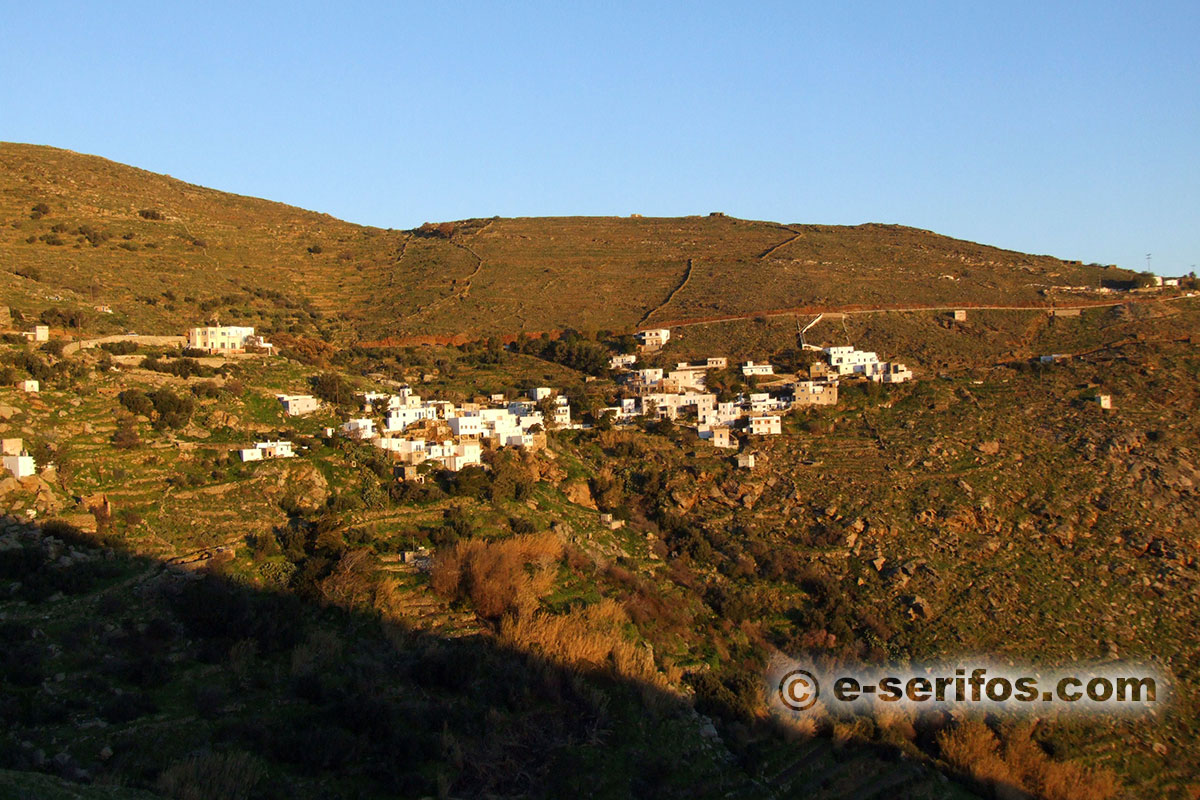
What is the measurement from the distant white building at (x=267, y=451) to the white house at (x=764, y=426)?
14.2 meters

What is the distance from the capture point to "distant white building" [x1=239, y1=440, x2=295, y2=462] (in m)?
25.8

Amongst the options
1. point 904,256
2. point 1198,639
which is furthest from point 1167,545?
point 904,256

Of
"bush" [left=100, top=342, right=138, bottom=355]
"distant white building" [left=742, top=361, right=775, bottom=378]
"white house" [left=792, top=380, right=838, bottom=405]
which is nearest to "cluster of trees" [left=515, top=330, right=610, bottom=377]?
"distant white building" [left=742, top=361, right=775, bottom=378]

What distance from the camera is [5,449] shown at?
22375 millimetres

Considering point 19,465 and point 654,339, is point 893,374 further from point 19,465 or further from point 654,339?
point 19,465

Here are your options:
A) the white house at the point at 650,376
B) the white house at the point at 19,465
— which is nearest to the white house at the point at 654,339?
the white house at the point at 650,376

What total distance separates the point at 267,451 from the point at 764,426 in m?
15.2

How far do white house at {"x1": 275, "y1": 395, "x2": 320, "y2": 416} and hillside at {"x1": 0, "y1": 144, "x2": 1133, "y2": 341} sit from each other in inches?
356

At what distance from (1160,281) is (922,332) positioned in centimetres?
1599

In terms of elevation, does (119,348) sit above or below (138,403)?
above

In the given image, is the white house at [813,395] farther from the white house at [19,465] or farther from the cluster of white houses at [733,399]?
the white house at [19,465]

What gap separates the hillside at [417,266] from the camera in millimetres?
43406

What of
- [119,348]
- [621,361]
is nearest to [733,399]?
[621,361]

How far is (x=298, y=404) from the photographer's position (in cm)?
3006
